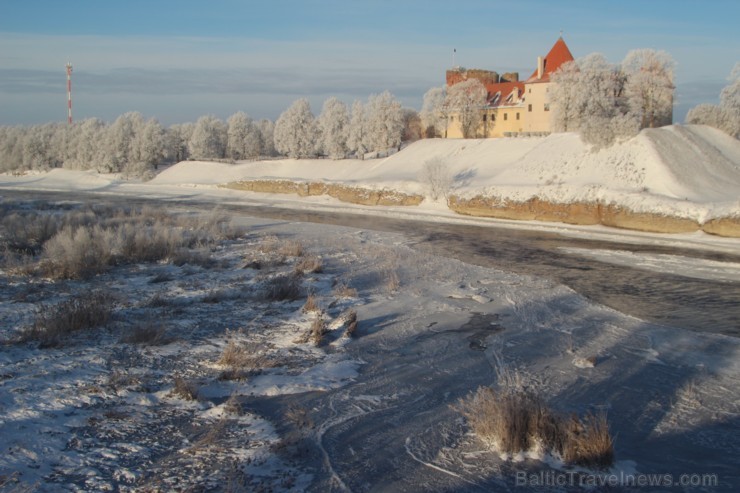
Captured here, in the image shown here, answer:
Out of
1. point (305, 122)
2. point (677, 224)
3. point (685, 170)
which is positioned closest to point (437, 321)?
point (677, 224)

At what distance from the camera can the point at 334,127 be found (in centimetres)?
6162

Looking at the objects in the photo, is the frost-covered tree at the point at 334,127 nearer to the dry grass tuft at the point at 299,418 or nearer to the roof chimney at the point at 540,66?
the roof chimney at the point at 540,66

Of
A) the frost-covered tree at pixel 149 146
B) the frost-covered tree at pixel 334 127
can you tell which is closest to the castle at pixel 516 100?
the frost-covered tree at pixel 334 127

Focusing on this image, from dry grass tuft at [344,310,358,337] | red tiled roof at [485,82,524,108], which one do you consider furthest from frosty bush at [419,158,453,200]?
dry grass tuft at [344,310,358,337]

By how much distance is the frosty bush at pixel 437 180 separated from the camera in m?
37.0

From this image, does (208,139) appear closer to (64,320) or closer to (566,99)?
(566,99)

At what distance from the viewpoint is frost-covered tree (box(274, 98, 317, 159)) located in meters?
64.1

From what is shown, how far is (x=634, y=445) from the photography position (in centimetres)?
649

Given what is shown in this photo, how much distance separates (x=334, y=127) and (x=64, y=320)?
5353 centimetres

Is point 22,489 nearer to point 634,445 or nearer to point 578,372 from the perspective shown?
point 634,445

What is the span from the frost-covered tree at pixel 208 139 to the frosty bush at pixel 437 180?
140ft

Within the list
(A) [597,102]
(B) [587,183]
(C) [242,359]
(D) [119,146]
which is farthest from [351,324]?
(D) [119,146]

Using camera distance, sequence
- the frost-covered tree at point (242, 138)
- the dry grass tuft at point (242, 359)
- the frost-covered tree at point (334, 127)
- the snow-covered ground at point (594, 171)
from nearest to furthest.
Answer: the dry grass tuft at point (242, 359)
the snow-covered ground at point (594, 171)
the frost-covered tree at point (334, 127)
the frost-covered tree at point (242, 138)

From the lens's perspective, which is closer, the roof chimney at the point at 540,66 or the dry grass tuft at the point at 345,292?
the dry grass tuft at the point at 345,292
